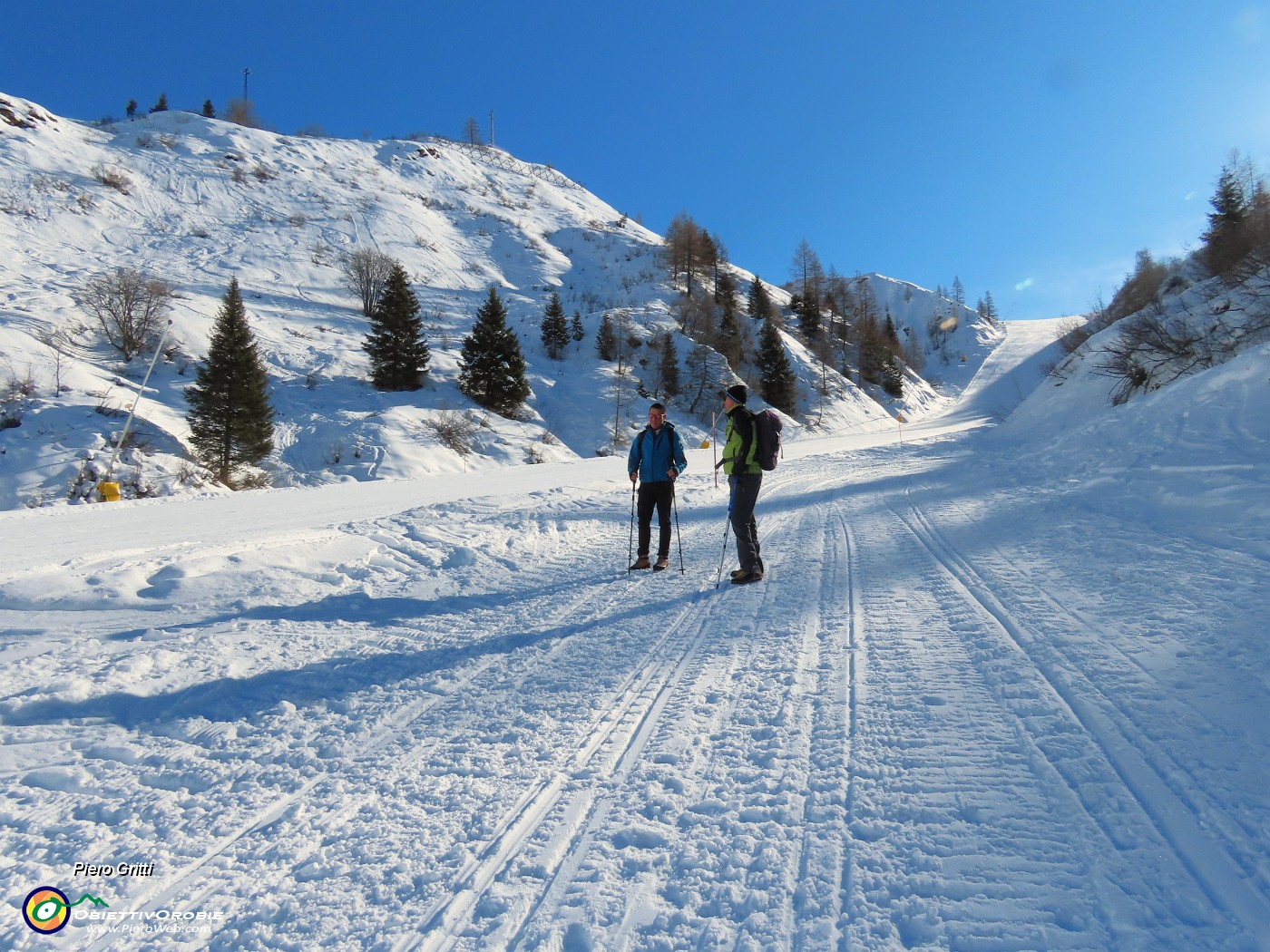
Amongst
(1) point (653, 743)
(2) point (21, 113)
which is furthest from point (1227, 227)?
(2) point (21, 113)

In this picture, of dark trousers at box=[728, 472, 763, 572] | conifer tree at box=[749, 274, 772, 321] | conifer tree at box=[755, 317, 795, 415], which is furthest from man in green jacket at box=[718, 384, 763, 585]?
conifer tree at box=[749, 274, 772, 321]

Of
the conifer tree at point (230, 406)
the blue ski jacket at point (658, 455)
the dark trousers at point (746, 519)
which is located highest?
the conifer tree at point (230, 406)

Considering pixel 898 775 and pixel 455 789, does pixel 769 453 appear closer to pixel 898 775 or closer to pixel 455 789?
pixel 898 775

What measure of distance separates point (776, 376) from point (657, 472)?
3752 centimetres

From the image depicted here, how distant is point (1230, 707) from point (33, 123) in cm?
6568

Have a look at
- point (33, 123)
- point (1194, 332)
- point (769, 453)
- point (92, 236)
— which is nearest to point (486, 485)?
point (769, 453)

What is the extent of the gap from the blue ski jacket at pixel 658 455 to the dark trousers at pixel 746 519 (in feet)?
2.88

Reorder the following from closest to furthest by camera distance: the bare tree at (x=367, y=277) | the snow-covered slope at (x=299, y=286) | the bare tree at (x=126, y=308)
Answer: the snow-covered slope at (x=299, y=286) < the bare tree at (x=126, y=308) < the bare tree at (x=367, y=277)

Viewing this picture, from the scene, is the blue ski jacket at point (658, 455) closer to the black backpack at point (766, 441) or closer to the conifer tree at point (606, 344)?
the black backpack at point (766, 441)

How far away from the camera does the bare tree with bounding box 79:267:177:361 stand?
77.3 ft

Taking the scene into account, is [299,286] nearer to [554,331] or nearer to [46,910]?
[554,331]

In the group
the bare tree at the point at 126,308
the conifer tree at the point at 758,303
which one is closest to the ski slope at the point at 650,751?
the bare tree at the point at 126,308

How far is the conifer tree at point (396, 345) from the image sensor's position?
28344 millimetres

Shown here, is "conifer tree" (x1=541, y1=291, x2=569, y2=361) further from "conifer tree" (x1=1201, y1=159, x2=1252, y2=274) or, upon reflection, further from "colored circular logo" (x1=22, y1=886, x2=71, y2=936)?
"colored circular logo" (x1=22, y1=886, x2=71, y2=936)
